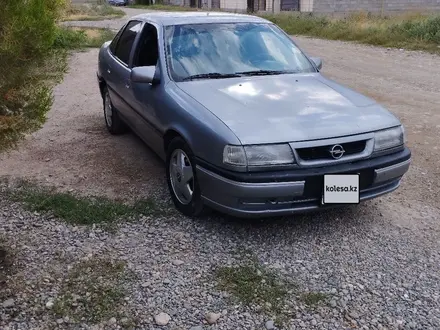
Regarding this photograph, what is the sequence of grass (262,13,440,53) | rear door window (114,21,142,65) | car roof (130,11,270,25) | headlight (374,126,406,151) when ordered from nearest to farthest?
headlight (374,126,406,151) → car roof (130,11,270,25) → rear door window (114,21,142,65) → grass (262,13,440,53)

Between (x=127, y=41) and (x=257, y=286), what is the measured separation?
3.58 metres

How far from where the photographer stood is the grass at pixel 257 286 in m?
2.99

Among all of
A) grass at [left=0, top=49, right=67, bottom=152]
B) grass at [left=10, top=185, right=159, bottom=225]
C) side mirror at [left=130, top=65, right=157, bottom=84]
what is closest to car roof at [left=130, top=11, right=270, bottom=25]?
side mirror at [left=130, top=65, right=157, bottom=84]

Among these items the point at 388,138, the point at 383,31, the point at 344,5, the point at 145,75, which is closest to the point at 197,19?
the point at 145,75

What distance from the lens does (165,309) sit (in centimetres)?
297

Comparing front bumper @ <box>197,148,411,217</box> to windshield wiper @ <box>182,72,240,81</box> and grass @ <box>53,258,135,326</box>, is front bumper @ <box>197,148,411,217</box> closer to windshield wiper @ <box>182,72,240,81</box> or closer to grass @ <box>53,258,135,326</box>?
grass @ <box>53,258,135,326</box>

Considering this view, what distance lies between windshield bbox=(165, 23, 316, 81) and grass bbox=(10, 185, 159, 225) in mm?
1178

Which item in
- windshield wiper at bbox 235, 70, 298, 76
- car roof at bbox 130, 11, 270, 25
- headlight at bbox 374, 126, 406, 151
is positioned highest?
car roof at bbox 130, 11, 270, 25

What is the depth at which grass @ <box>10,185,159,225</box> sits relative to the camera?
406cm

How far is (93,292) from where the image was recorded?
122 inches

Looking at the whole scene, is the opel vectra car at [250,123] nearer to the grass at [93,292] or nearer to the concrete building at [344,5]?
the grass at [93,292]

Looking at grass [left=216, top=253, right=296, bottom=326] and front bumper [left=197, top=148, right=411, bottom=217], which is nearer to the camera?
grass [left=216, top=253, right=296, bottom=326]

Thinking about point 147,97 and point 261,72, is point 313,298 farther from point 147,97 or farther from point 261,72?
point 147,97

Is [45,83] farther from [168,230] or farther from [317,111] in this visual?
[317,111]
